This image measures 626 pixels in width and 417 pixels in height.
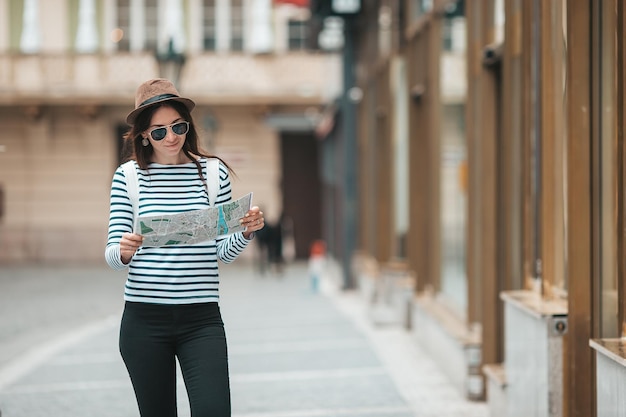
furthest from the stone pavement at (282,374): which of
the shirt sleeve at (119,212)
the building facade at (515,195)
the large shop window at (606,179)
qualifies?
the shirt sleeve at (119,212)

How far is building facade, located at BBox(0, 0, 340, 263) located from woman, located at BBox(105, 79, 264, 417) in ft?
87.5

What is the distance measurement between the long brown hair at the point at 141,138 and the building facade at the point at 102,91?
87.1 feet

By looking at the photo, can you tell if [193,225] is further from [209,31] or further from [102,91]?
[209,31]

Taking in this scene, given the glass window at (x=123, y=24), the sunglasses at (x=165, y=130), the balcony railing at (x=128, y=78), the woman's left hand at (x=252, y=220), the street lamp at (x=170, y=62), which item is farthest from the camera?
the glass window at (x=123, y=24)

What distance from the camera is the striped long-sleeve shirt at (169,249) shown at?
4410 mm

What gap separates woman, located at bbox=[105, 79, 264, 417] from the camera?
4.37m

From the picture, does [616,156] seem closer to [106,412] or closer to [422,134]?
[106,412]

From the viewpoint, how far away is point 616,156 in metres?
5.42

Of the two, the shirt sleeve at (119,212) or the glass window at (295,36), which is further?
the glass window at (295,36)

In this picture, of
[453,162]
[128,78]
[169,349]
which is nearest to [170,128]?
[169,349]

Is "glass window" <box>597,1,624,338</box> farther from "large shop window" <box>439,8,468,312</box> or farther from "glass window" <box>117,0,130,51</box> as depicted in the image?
"glass window" <box>117,0,130,51</box>

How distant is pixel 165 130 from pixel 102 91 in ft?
89.3

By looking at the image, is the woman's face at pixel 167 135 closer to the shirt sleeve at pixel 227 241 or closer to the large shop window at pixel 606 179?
the shirt sleeve at pixel 227 241

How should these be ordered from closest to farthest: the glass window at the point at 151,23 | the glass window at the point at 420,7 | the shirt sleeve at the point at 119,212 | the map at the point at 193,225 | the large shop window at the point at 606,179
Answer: the map at the point at 193,225, the shirt sleeve at the point at 119,212, the large shop window at the point at 606,179, the glass window at the point at 420,7, the glass window at the point at 151,23
